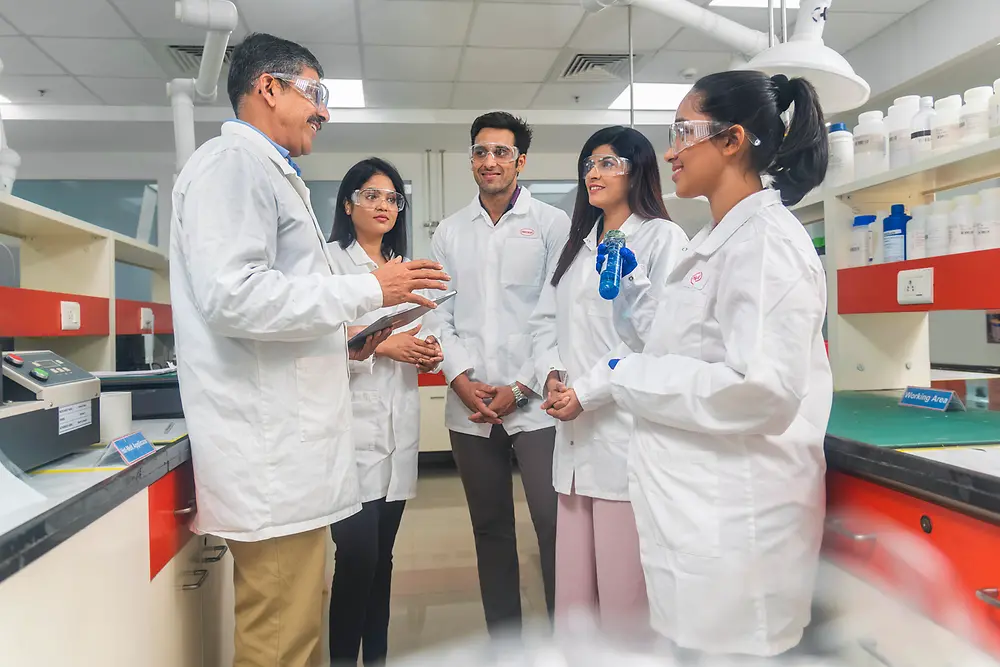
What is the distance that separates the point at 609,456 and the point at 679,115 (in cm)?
75

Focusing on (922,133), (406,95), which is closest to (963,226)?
(922,133)

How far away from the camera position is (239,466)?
3.71ft

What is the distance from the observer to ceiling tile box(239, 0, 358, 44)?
137 inches

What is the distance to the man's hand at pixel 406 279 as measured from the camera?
4.07 feet

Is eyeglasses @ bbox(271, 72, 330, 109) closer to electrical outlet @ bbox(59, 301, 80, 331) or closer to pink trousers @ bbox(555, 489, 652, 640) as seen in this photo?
pink trousers @ bbox(555, 489, 652, 640)

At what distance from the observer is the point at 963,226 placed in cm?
165

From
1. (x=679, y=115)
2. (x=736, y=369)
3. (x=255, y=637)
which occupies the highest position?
(x=679, y=115)

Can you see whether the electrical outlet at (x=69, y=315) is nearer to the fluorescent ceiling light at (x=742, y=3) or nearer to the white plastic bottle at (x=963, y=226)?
the white plastic bottle at (x=963, y=226)

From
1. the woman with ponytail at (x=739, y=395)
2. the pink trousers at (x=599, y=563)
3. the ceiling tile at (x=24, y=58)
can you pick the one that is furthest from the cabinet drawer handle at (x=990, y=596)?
the ceiling tile at (x=24, y=58)

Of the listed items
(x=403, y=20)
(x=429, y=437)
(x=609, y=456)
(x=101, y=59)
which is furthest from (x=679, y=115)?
(x=101, y=59)

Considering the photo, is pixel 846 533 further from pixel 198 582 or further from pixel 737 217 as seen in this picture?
pixel 198 582

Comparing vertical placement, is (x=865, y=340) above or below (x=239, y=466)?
above

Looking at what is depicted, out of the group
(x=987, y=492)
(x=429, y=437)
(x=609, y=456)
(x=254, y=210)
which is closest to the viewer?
(x=987, y=492)

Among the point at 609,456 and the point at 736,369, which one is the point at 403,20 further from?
the point at 736,369
